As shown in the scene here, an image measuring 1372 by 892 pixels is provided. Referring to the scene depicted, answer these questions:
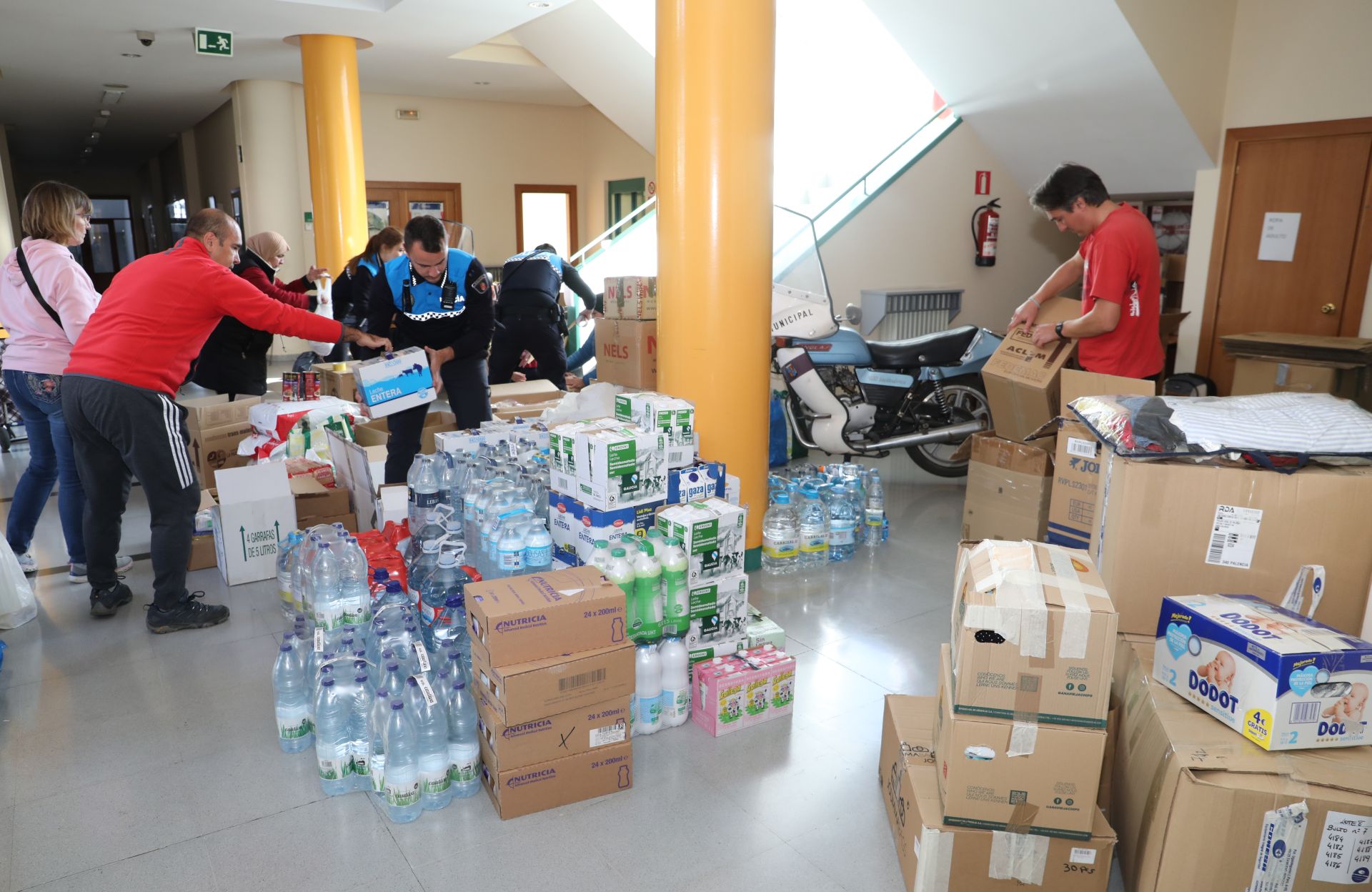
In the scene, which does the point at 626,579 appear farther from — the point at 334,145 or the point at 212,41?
the point at 212,41

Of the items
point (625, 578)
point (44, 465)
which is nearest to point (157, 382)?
point (44, 465)

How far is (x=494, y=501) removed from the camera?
316 centimetres

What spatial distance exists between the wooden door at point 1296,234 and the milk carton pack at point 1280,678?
16.0 ft

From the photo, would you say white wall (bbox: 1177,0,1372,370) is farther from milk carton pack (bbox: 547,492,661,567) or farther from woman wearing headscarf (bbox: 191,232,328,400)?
woman wearing headscarf (bbox: 191,232,328,400)

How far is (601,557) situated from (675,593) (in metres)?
0.26

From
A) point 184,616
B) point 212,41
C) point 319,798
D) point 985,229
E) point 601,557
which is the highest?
point 212,41

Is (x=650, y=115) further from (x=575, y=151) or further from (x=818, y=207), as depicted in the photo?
(x=575, y=151)

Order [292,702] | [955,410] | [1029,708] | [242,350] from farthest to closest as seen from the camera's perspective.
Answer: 1. [955,410]
2. [242,350]
3. [292,702]
4. [1029,708]

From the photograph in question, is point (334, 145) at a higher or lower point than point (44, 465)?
higher

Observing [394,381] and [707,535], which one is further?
[394,381]

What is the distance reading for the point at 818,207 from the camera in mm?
7844

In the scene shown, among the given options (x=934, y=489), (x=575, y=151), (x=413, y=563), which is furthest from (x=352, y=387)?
(x=575, y=151)

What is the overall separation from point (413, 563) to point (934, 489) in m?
3.48

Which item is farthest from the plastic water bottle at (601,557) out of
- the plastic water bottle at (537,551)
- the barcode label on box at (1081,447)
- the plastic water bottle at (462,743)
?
the barcode label on box at (1081,447)
